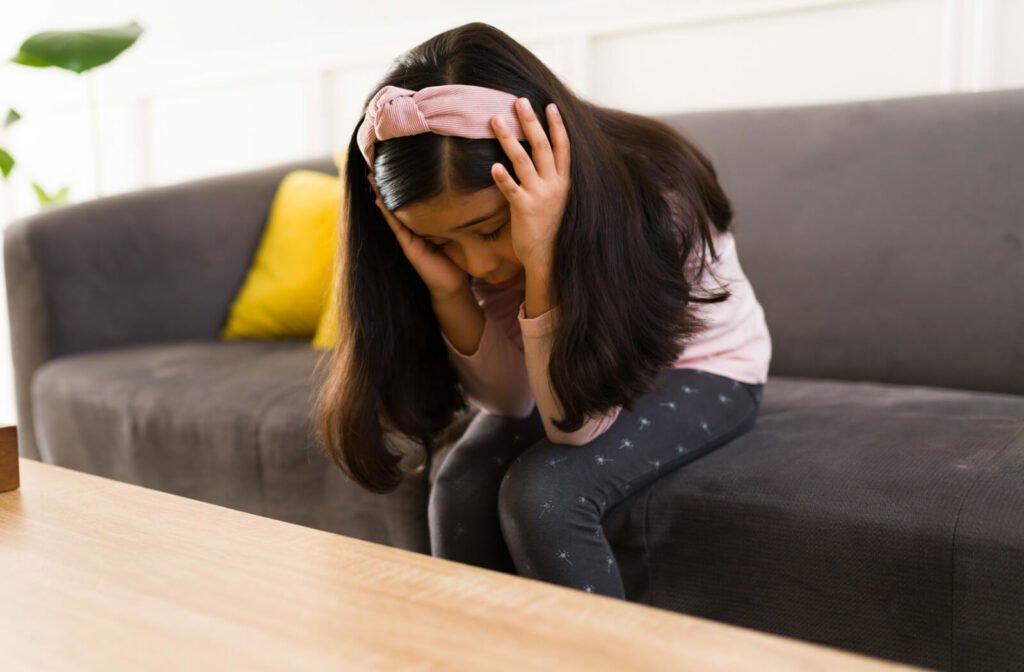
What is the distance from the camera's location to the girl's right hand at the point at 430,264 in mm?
993

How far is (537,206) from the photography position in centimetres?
88

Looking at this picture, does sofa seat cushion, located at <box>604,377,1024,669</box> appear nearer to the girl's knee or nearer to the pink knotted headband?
the girl's knee

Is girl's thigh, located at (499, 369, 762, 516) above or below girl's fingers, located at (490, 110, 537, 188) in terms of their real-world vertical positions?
below

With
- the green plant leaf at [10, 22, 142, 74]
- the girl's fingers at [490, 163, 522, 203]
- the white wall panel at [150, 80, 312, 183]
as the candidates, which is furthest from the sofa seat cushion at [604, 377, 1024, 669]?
the white wall panel at [150, 80, 312, 183]

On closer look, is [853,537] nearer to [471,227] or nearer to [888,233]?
[471,227]

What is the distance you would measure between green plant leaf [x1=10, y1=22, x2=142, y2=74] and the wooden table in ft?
3.85

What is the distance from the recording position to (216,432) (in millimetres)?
1425

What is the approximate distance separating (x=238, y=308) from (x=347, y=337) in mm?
1056

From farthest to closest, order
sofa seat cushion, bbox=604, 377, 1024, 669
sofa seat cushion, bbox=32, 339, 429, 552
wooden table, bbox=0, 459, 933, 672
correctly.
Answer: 1. sofa seat cushion, bbox=32, 339, 429, 552
2. sofa seat cushion, bbox=604, 377, 1024, 669
3. wooden table, bbox=0, 459, 933, 672

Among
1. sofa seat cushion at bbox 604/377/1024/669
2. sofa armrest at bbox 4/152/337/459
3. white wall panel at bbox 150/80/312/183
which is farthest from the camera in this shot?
white wall panel at bbox 150/80/312/183

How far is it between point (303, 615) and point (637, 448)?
0.51 meters

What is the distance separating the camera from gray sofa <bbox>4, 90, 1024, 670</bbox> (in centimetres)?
86

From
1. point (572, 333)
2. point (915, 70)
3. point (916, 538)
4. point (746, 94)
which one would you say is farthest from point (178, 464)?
point (915, 70)

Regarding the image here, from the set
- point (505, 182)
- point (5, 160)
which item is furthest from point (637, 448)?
point (5, 160)
